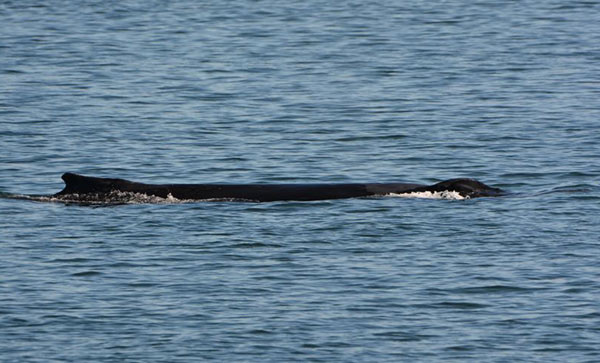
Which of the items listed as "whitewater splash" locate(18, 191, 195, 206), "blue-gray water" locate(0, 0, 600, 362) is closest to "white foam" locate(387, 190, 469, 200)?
"blue-gray water" locate(0, 0, 600, 362)

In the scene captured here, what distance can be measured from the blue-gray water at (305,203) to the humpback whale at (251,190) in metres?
0.36

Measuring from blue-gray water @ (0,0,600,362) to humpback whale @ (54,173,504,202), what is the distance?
1.17 ft

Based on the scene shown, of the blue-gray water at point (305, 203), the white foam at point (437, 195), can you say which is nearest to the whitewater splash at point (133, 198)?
the white foam at point (437, 195)

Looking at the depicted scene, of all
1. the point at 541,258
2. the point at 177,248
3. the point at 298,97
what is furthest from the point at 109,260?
the point at 298,97

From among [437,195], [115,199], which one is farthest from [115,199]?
[437,195]

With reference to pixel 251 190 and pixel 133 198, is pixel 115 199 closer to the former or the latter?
pixel 133 198

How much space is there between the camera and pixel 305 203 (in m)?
22.8

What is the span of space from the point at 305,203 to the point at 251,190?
101cm

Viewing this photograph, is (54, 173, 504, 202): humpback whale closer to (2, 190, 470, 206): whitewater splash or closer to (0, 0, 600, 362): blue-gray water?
(2, 190, 470, 206): whitewater splash

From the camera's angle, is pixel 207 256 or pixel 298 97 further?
pixel 298 97

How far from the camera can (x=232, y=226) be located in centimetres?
2141

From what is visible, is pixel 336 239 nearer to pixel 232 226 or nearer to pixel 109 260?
pixel 232 226

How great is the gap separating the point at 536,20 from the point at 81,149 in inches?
1060

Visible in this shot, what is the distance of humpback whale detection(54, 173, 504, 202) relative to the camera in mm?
23078
